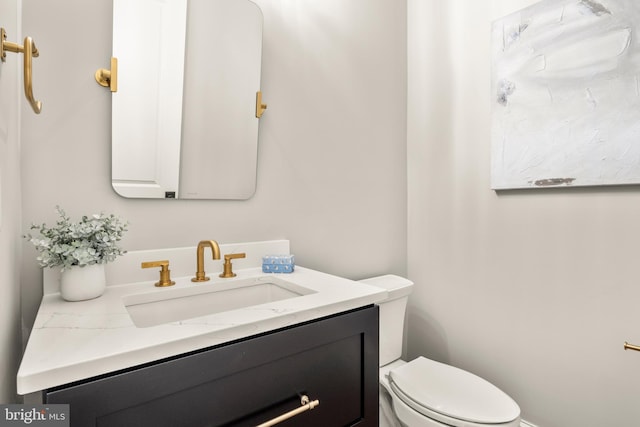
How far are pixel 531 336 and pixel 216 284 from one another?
51.7 inches

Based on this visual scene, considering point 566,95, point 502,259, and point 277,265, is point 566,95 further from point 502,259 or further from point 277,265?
point 277,265

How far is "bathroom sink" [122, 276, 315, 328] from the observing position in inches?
38.2

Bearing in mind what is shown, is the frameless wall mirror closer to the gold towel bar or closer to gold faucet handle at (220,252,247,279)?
gold faucet handle at (220,252,247,279)

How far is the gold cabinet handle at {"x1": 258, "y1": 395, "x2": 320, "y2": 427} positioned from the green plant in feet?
1.94

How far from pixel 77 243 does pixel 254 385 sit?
58cm

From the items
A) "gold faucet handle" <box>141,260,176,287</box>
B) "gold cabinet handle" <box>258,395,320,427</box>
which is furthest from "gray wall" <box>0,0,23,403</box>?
"gold cabinet handle" <box>258,395,320,427</box>

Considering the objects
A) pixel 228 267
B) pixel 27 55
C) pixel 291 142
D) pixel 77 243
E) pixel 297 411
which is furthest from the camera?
pixel 291 142

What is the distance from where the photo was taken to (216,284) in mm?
1094

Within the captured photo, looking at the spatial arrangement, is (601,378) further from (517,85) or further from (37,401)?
(37,401)

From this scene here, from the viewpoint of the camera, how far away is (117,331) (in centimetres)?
67

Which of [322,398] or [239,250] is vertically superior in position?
[239,250]

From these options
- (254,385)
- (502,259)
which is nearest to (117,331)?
(254,385)

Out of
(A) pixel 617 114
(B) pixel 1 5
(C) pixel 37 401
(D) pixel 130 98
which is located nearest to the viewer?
(C) pixel 37 401

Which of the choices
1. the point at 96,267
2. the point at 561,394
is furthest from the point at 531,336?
the point at 96,267
